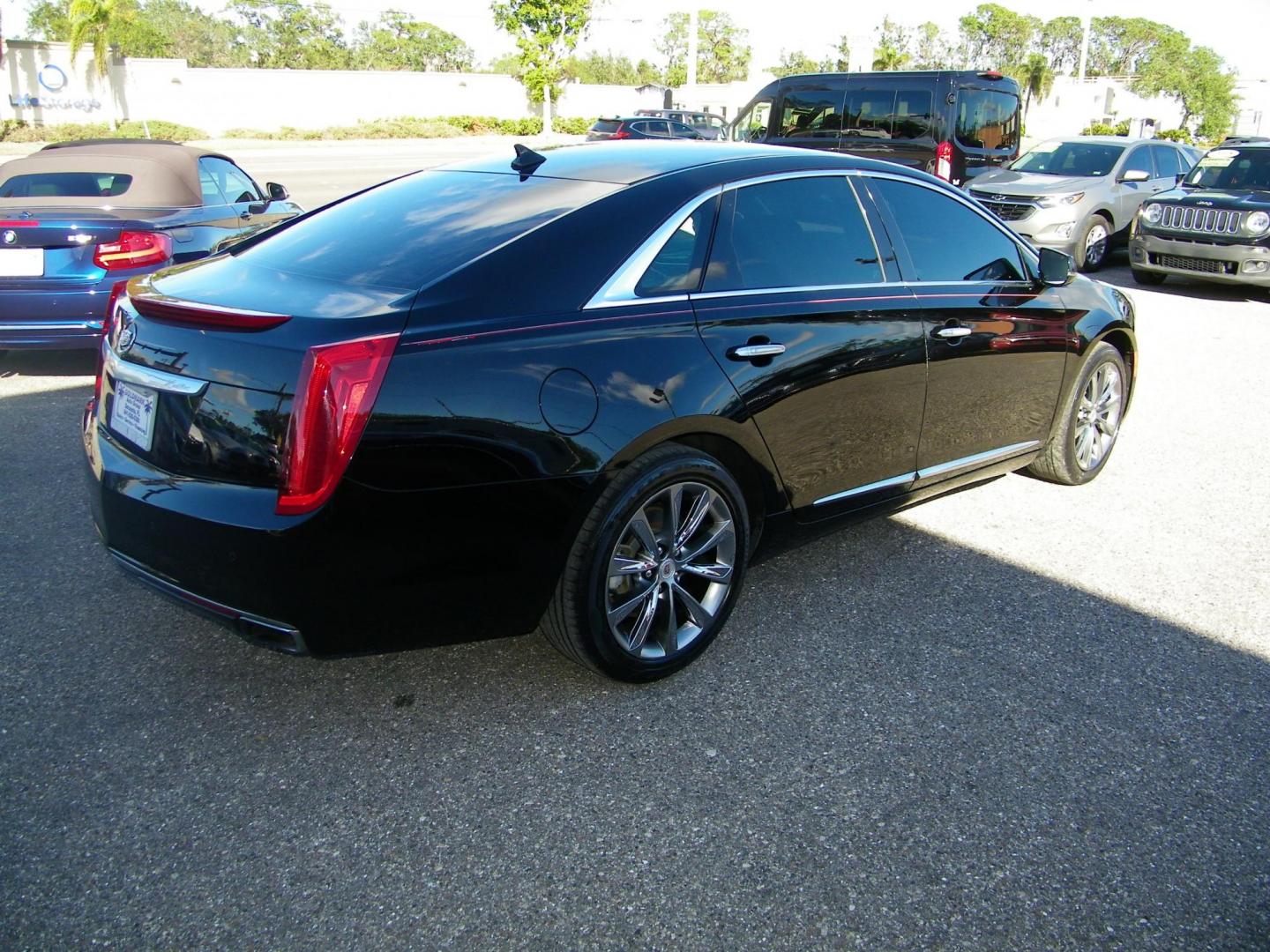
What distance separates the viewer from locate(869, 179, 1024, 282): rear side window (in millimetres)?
3994

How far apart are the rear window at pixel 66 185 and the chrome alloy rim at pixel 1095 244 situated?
35.6 feet

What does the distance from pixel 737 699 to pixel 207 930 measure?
1647 mm

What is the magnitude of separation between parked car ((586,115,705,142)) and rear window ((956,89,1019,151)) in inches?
583

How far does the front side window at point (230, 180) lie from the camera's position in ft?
24.8

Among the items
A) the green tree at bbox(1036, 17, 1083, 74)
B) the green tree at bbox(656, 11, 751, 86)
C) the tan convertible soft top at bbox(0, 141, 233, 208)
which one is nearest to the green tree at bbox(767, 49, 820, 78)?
the green tree at bbox(656, 11, 751, 86)

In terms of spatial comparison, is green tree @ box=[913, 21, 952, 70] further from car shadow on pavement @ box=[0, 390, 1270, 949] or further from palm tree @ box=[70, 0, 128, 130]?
car shadow on pavement @ box=[0, 390, 1270, 949]

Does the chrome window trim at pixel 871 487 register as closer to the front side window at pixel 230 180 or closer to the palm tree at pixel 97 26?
the front side window at pixel 230 180

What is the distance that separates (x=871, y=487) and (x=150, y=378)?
2539 millimetres

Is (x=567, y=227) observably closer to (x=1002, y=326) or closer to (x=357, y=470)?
(x=357, y=470)

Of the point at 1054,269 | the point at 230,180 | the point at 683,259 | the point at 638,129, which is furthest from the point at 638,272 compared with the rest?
the point at 638,129

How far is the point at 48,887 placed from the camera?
92.4 inches

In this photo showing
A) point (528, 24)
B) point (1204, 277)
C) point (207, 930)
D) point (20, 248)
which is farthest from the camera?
point (528, 24)

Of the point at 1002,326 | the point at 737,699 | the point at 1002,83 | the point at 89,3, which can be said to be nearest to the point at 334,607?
the point at 737,699

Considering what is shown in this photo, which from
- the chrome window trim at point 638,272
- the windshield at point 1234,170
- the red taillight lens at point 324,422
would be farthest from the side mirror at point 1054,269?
the windshield at point 1234,170
